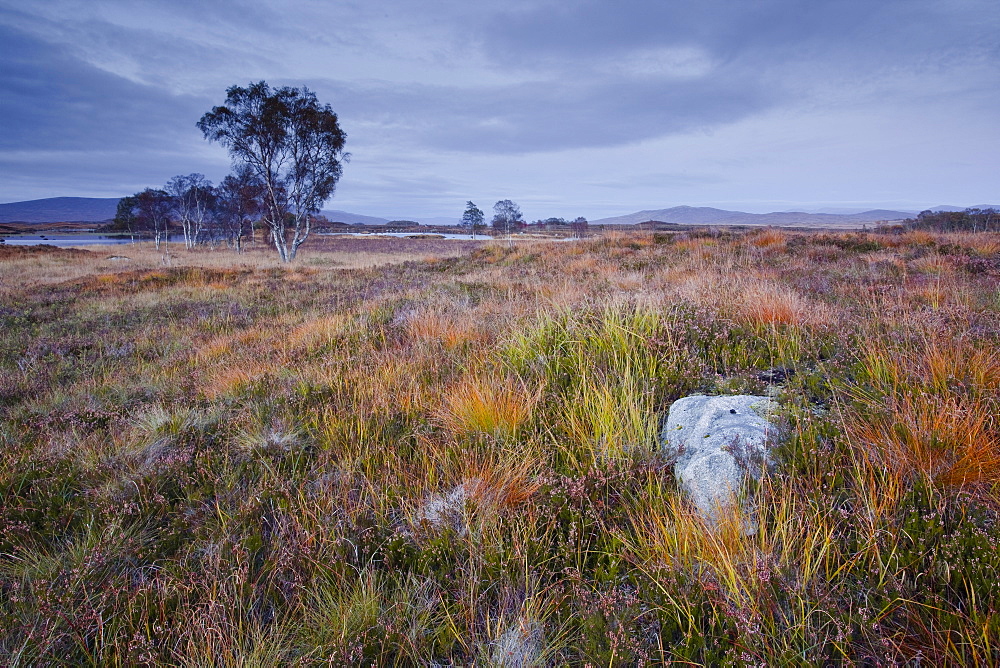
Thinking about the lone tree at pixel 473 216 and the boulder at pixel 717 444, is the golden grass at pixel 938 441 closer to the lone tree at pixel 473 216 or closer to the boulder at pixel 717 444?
the boulder at pixel 717 444

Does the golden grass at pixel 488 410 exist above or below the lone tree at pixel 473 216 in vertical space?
below

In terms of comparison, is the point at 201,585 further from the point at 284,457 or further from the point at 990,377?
the point at 990,377

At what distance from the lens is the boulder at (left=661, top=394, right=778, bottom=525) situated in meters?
2.00

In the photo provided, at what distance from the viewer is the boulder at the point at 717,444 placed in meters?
2.00

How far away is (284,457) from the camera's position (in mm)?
2885

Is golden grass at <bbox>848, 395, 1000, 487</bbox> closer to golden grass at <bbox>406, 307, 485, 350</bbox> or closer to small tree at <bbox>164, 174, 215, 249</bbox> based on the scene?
golden grass at <bbox>406, 307, 485, 350</bbox>

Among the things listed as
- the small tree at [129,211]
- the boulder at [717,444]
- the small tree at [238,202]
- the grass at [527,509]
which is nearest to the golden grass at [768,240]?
the grass at [527,509]

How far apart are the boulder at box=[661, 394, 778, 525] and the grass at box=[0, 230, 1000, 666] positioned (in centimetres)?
9

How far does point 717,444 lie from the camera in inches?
88.8

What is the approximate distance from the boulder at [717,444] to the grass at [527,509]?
0.30 feet

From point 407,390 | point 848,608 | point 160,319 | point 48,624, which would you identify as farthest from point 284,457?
point 160,319

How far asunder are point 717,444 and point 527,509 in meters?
1.07

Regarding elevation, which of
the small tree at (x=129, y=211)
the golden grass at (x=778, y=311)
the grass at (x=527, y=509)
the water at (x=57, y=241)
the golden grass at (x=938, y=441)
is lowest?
the grass at (x=527, y=509)

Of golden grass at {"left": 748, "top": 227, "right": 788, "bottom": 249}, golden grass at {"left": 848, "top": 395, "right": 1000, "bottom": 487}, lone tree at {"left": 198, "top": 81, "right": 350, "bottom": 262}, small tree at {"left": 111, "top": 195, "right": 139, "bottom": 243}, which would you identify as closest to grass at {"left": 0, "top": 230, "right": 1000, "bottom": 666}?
golden grass at {"left": 848, "top": 395, "right": 1000, "bottom": 487}
